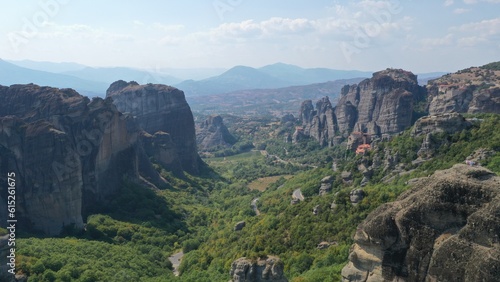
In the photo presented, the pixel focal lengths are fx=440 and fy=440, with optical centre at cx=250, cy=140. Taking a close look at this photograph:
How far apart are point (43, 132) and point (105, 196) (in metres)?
12.8

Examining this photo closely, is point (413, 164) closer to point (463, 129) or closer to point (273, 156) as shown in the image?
point (463, 129)

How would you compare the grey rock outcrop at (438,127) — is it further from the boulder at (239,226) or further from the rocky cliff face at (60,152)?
the rocky cliff face at (60,152)

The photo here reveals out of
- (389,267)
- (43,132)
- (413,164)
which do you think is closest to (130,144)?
(43,132)

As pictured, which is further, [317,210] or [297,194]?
[297,194]

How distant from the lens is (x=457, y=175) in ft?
42.1

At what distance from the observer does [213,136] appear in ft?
476

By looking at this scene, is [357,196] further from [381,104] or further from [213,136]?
[213,136]

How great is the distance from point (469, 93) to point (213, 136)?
85.0 m

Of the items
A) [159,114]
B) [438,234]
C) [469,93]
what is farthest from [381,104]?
[438,234]

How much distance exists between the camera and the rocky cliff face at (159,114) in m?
89.7

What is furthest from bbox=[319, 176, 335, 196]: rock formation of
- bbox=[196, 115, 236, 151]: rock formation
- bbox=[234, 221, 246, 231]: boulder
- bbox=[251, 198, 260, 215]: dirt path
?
bbox=[196, 115, 236, 151]: rock formation

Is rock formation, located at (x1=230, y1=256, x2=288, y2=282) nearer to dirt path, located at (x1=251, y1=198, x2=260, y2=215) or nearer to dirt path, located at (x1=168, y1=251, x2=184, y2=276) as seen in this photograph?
dirt path, located at (x1=168, y1=251, x2=184, y2=276)

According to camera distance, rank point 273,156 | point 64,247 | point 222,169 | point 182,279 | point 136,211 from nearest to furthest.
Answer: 1. point 182,279
2. point 64,247
3. point 136,211
4. point 222,169
5. point 273,156

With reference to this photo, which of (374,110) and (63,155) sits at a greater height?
(63,155)
